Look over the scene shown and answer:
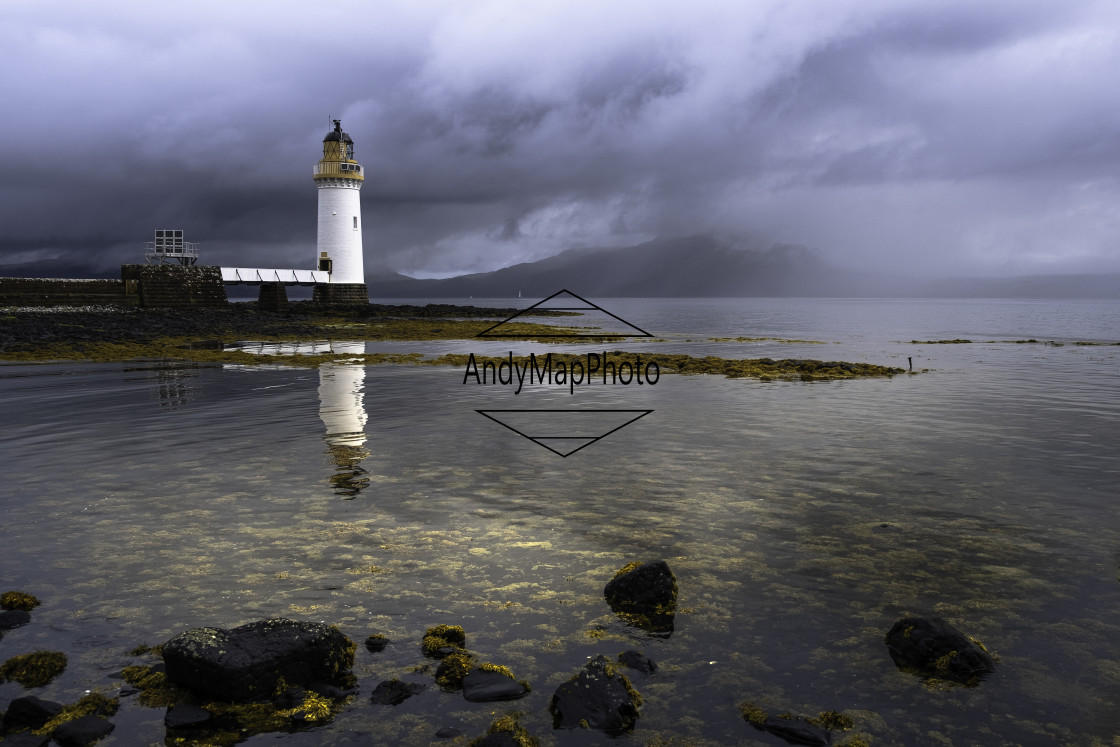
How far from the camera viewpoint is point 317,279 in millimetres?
80812

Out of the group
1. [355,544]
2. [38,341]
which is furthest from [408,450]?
[38,341]

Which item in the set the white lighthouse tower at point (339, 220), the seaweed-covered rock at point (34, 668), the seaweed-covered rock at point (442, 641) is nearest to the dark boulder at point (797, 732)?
the seaweed-covered rock at point (442, 641)

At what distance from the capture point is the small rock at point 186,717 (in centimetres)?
507

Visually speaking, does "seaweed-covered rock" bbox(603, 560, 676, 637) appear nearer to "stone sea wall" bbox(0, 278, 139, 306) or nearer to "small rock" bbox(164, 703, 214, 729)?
"small rock" bbox(164, 703, 214, 729)

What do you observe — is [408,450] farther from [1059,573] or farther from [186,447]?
[1059,573]

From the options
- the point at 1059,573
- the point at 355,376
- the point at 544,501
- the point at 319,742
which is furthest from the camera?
the point at 355,376

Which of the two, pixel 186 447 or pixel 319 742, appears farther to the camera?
pixel 186 447

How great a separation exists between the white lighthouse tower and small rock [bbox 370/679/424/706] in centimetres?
7658

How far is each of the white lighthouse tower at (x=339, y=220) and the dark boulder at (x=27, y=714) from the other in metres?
76.4

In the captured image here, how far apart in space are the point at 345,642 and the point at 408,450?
8220 millimetres

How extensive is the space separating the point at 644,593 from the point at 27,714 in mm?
4758

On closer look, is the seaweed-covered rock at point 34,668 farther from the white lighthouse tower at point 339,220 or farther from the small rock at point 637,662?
the white lighthouse tower at point 339,220

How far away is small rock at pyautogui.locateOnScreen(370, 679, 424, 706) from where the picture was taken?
5396 mm

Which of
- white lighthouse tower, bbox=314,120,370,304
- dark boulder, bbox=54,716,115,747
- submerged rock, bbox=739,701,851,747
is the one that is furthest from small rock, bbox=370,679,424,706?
white lighthouse tower, bbox=314,120,370,304
